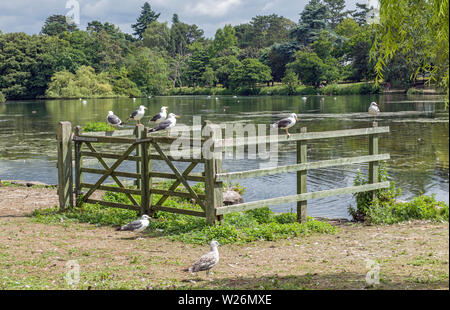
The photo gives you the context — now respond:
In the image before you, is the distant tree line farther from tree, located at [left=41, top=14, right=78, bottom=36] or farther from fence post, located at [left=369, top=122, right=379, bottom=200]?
fence post, located at [left=369, top=122, right=379, bottom=200]

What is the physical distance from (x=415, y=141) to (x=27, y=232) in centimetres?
2125

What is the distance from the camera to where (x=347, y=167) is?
20031mm

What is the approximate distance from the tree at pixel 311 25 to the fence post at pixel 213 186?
99.7 m

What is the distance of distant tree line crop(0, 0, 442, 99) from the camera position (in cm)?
9644

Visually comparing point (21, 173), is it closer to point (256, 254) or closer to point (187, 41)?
point (256, 254)

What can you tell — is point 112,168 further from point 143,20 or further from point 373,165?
point 143,20

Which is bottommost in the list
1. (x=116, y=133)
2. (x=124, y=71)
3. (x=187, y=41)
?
(x=116, y=133)

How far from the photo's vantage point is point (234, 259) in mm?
8094

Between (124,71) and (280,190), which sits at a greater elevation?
(124,71)

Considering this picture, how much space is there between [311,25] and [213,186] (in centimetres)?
10449

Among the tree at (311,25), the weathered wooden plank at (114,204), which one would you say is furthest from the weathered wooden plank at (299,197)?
the tree at (311,25)

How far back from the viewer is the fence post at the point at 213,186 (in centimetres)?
928

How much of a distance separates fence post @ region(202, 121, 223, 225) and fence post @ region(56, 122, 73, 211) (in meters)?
3.56
